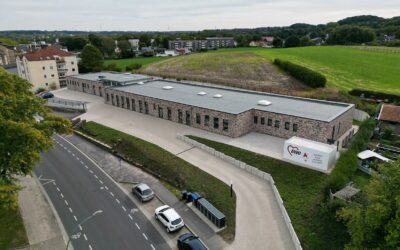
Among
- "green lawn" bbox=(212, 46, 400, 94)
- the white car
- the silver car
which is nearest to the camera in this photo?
the white car

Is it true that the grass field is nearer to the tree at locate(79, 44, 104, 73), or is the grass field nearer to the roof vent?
the roof vent

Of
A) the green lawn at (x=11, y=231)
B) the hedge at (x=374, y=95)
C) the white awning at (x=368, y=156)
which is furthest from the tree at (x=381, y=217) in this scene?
the hedge at (x=374, y=95)

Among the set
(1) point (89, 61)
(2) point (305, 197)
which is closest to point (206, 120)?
(2) point (305, 197)

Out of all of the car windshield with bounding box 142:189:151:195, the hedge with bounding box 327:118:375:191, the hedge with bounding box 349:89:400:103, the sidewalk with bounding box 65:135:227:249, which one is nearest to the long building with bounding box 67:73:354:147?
the hedge with bounding box 327:118:375:191

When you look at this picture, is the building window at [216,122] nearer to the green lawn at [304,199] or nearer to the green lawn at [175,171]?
the green lawn at [304,199]

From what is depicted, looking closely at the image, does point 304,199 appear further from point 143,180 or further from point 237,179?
point 143,180

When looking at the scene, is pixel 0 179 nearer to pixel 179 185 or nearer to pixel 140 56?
pixel 179 185

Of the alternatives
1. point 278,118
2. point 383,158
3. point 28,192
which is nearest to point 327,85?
point 278,118
